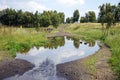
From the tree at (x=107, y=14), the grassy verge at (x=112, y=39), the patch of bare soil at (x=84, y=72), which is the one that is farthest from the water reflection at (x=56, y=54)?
the tree at (x=107, y=14)

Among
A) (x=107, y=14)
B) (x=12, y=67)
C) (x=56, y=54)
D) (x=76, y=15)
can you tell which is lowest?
(x=56, y=54)

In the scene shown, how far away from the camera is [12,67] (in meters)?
14.5

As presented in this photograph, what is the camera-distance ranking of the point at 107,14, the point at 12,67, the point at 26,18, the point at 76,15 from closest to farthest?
the point at 12,67 < the point at 107,14 < the point at 26,18 < the point at 76,15

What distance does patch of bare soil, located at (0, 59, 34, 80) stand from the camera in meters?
12.9

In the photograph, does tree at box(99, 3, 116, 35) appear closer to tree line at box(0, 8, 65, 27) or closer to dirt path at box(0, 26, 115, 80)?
dirt path at box(0, 26, 115, 80)

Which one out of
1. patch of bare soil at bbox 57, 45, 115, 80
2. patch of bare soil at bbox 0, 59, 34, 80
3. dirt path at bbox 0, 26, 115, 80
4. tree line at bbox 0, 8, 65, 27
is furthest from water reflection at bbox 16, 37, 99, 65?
tree line at bbox 0, 8, 65, 27

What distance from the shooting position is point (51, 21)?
267ft

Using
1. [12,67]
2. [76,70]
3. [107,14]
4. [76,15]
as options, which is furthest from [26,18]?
[76,70]

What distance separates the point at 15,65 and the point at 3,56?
296 cm

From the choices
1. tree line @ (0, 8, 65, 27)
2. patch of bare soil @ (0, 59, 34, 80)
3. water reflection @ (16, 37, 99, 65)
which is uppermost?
tree line @ (0, 8, 65, 27)

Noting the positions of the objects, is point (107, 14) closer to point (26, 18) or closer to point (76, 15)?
point (26, 18)

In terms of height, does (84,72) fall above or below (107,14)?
below

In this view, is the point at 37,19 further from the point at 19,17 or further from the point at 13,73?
the point at 13,73

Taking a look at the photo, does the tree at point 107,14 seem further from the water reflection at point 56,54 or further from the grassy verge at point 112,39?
the water reflection at point 56,54
